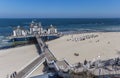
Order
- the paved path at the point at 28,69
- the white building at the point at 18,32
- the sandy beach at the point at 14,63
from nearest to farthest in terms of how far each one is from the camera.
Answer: the paved path at the point at 28,69
the sandy beach at the point at 14,63
the white building at the point at 18,32

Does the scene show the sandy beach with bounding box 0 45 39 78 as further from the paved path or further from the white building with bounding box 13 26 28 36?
the white building with bounding box 13 26 28 36

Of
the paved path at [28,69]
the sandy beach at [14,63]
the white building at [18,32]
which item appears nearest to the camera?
the paved path at [28,69]

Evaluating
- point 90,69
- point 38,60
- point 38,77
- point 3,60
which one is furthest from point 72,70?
point 3,60

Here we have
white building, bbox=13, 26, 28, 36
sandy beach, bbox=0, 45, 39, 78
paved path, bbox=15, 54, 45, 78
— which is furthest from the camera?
white building, bbox=13, 26, 28, 36

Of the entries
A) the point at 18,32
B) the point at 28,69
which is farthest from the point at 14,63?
the point at 18,32

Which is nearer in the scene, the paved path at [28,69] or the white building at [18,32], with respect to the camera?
the paved path at [28,69]

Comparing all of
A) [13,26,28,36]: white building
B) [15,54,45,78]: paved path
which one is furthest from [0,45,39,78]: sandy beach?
[13,26,28,36]: white building

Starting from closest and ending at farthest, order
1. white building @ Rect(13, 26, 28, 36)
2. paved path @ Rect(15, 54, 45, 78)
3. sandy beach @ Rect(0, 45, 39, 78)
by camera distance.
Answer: paved path @ Rect(15, 54, 45, 78) < sandy beach @ Rect(0, 45, 39, 78) < white building @ Rect(13, 26, 28, 36)

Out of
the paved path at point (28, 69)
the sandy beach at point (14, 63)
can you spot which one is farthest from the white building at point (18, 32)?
the paved path at point (28, 69)

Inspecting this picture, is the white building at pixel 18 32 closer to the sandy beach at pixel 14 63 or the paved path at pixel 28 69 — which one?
the sandy beach at pixel 14 63

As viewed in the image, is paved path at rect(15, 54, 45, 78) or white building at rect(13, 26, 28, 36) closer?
paved path at rect(15, 54, 45, 78)

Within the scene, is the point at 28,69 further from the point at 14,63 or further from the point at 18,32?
the point at 18,32
